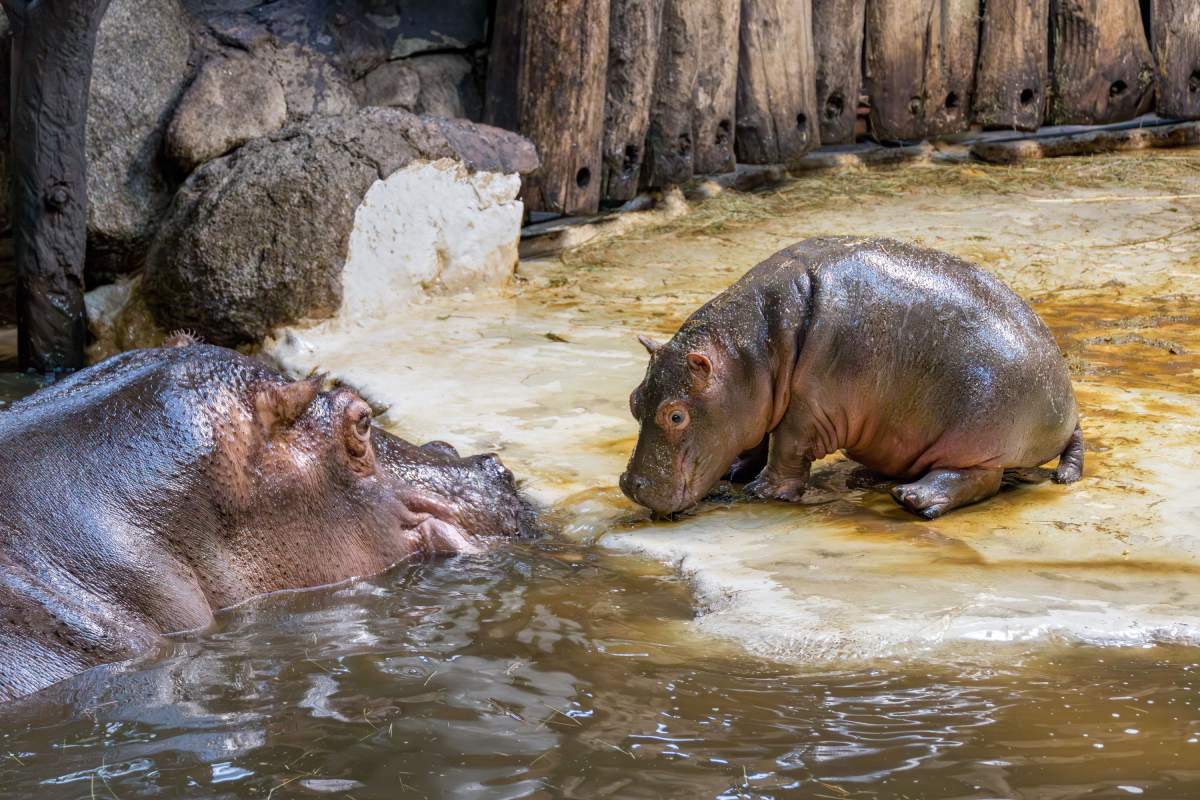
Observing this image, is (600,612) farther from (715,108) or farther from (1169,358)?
(715,108)

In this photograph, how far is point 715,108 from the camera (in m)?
8.08

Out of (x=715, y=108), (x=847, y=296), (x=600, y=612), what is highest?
(x=715, y=108)

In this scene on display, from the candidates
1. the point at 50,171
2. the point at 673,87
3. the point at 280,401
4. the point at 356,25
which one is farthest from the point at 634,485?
the point at 673,87

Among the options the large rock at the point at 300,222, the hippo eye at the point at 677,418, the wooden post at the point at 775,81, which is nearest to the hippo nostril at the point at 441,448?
the hippo eye at the point at 677,418

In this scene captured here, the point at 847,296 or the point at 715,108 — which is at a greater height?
the point at 715,108

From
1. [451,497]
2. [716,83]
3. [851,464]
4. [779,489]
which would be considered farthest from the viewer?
[716,83]

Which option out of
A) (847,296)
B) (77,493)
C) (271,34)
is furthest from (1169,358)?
(271,34)

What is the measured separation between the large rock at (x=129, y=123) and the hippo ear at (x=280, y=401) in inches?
155

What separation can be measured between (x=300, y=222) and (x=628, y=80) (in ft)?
7.46

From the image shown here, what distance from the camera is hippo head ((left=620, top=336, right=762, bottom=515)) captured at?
3.66 m

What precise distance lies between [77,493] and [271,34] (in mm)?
4748

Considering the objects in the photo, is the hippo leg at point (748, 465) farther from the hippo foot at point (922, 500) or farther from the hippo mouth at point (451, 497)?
the hippo mouth at point (451, 497)

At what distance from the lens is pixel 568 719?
244 centimetres

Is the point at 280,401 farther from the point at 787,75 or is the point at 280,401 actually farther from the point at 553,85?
the point at 787,75
